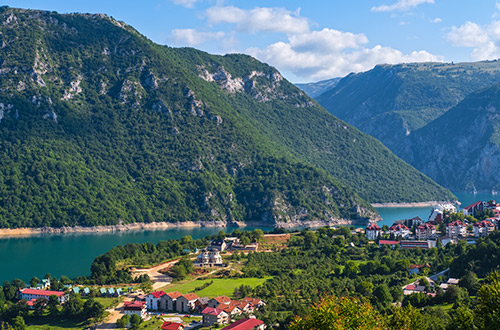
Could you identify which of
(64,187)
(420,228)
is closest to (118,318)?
(420,228)

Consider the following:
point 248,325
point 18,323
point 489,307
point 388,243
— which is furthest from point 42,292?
point 489,307

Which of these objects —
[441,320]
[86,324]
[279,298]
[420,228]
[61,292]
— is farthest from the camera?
[420,228]

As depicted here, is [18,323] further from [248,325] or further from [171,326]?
[248,325]

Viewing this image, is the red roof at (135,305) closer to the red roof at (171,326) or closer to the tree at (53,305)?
the red roof at (171,326)

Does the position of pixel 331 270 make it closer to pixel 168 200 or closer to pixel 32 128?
pixel 168 200

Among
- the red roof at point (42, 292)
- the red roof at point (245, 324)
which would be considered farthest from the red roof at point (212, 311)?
the red roof at point (42, 292)

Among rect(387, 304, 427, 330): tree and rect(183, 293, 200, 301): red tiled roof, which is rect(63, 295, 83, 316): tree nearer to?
rect(183, 293, 200, 301): red tiled roof
